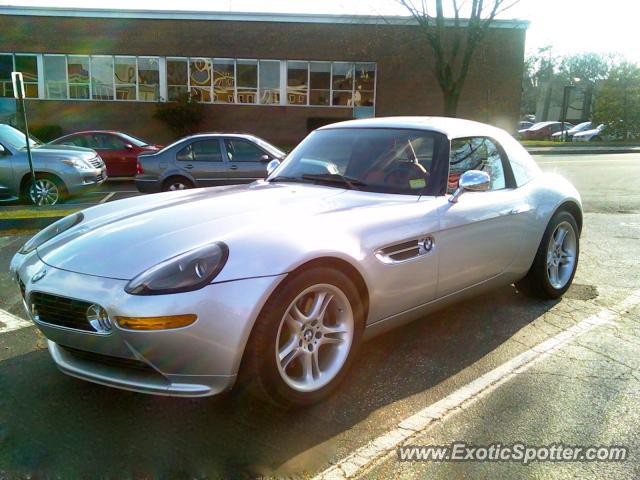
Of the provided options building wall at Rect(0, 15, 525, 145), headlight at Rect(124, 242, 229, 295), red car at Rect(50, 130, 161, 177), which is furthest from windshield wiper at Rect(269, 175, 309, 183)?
building wall at Rect(0, 15, 525, 145)

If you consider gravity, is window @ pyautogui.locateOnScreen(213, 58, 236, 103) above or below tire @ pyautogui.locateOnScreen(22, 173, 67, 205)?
above

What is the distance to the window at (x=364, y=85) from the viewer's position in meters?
28.5

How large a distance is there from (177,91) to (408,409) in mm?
27276

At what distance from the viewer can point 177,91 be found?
91.4 ft

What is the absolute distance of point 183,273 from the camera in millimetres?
2553

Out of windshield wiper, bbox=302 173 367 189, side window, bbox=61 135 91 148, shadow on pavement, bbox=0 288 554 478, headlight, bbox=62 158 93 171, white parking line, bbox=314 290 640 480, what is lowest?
shadow on pavement, bbox=0 288 554 478

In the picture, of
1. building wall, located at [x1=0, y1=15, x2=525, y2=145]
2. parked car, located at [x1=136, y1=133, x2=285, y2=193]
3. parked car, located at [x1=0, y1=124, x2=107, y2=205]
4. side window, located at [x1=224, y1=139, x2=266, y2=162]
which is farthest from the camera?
building wall, located at [x1=0, y1=15, x2=525, y2=145]

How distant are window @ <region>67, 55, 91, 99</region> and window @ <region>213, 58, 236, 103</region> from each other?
6.20m

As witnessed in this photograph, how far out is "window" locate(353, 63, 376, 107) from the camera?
93.5 ft

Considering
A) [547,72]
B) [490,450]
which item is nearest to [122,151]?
[490,450]

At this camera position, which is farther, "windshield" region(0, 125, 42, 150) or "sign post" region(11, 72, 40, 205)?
"windshield" region(0, 125, 42, 150)

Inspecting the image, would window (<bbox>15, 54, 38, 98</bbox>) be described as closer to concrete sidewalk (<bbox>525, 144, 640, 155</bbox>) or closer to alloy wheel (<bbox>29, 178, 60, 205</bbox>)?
alloy wheel (<bbox>29, 178, 60, 205</bbox>)

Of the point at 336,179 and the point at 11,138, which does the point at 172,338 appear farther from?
the point at 11,138

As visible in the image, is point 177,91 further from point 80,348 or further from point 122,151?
point 80,348
